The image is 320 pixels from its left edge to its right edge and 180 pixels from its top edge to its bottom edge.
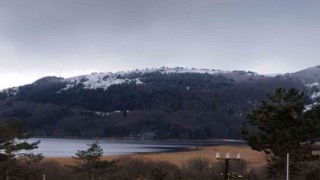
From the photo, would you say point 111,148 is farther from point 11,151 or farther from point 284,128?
point 284,128

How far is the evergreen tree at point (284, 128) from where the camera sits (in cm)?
2405

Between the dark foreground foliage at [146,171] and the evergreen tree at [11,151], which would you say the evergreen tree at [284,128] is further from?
the dark foreground foliage at [146,171]

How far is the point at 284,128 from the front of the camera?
24.5m

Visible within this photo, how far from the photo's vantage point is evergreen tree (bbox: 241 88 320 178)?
24.0 meters

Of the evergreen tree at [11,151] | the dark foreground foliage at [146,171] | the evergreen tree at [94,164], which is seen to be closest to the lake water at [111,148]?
the dark foreground foliage at [146,171]

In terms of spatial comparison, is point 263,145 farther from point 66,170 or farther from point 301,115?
point 66,170

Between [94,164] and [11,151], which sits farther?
[94,164]

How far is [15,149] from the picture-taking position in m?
32.4

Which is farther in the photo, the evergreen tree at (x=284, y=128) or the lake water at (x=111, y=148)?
the lake water at (x=111, y=148)

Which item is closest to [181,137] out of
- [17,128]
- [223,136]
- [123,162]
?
[223,136]

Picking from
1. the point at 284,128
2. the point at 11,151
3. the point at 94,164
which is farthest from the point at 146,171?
the point at 284,128

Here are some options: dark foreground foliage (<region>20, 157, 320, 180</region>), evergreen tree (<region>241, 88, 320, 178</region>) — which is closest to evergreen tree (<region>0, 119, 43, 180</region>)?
dark foreground foliage (<region>20, 157, 320, 180</region>)

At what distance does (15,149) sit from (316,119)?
17814 mm

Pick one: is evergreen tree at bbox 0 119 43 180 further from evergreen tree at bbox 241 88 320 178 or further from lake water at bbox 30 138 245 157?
lake water at bbox 30 138 245 157
